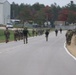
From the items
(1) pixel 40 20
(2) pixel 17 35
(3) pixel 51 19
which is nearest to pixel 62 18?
(3) pixel 51 19

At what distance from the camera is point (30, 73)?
14766 millimetres

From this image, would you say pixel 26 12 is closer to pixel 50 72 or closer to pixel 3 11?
pixel 3 11

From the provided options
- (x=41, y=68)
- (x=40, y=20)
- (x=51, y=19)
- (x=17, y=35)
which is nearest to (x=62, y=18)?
(x=51, y=19)

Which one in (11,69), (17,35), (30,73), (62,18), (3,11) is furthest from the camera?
(62,18)

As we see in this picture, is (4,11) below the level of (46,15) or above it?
above

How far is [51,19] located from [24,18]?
2320 centimetres

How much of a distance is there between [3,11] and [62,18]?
121ft

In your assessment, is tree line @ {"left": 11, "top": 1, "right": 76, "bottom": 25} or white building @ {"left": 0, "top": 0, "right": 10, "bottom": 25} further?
tree line @ {"left": 11, "top": 1, "right": 76, "bottom": 25}

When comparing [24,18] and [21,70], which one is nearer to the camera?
[21,70]

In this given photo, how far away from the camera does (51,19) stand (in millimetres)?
180125

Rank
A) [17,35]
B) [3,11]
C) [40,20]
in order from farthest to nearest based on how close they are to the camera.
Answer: [40,20] → [3,11] → [17,35]

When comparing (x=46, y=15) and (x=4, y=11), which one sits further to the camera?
(x=46, y=15)

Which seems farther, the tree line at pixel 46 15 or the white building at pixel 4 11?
the tree line at pixel 46 15

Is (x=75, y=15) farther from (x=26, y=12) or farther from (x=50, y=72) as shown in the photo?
(x=50, y=72)
